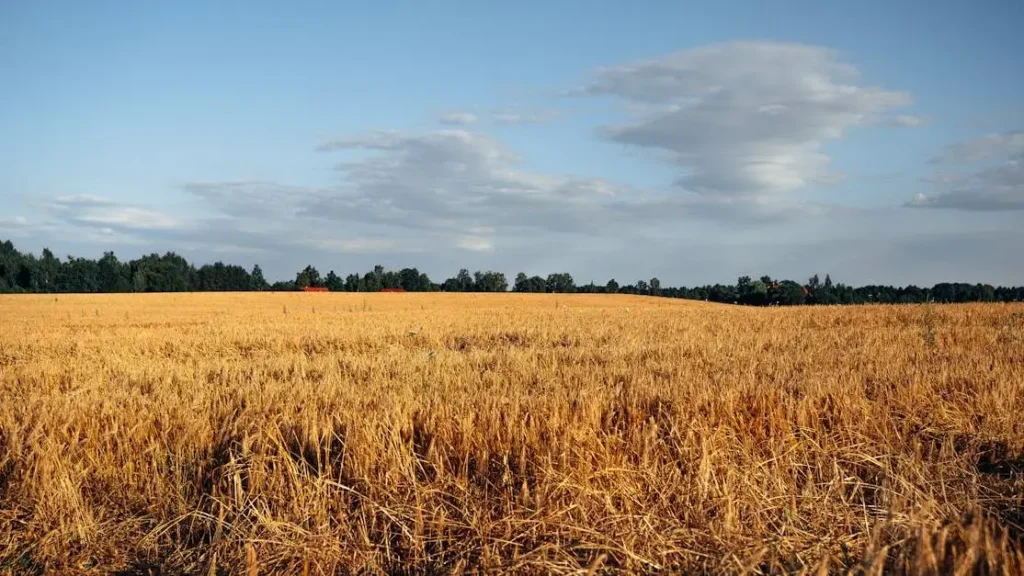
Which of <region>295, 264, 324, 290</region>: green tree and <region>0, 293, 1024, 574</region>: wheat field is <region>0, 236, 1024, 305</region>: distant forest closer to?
<region>295, 264, 324, 290</region>: green tree

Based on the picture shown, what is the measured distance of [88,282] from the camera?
357 ft

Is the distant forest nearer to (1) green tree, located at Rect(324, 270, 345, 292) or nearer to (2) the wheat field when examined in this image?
(1) green tree, located at Rect(324, 270, 345, 292)

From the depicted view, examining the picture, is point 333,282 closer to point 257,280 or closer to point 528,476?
point 257,280

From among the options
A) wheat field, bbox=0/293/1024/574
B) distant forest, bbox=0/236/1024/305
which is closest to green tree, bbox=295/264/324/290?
distant forest, bbox=0/236/1024/305

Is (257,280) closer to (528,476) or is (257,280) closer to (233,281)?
(233,281)

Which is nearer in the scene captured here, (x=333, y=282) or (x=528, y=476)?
(x=528, y=476)

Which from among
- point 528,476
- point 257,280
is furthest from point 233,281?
point 528,476

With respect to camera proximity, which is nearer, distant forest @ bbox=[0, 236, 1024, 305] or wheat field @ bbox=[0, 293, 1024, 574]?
wheat field @ bbox=[0, 293, 1024, 574]

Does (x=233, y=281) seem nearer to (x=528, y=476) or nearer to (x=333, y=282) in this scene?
(x=333, y=282)

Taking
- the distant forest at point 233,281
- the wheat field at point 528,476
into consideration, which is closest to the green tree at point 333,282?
the distant forest at point 233,281

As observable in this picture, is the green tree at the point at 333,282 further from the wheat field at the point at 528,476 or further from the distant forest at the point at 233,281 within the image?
the wheat field at the point at 528,476

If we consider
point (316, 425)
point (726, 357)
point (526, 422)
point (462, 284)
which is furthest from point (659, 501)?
point (462, 284)

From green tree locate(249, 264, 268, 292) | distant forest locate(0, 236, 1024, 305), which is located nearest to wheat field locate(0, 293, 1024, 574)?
distant forest locate(0, 236, 1024, 305)

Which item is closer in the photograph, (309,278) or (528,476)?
(528,476)
